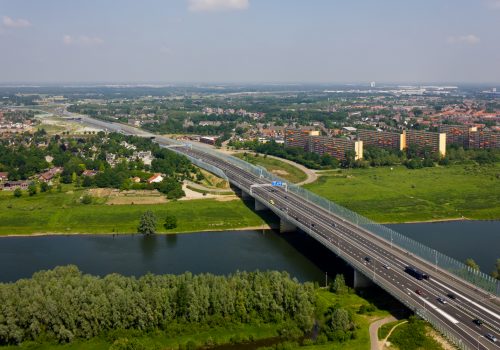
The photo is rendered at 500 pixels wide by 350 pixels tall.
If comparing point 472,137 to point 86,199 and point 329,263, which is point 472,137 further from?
point 86,199

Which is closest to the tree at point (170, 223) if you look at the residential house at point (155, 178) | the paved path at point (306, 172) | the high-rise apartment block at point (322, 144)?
the residential house at point (155, 178)

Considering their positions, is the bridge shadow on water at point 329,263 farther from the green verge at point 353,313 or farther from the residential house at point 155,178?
the residential house at point 155,178

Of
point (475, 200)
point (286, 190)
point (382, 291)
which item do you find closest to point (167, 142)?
point (286, 190)

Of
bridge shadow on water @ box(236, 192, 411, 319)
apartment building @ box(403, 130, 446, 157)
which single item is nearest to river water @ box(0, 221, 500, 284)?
bridge shadow on water @ box(236, 192, 411, 319)

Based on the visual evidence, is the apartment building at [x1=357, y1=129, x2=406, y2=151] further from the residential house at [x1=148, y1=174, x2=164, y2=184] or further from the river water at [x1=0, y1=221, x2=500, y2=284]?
the residential house at [x1=148, y1=174, x2=164, y2=184]

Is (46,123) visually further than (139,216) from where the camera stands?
Yes

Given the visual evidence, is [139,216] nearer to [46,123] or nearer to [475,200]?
[475,200]

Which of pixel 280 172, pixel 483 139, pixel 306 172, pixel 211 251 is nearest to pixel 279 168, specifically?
pixel 280 172
